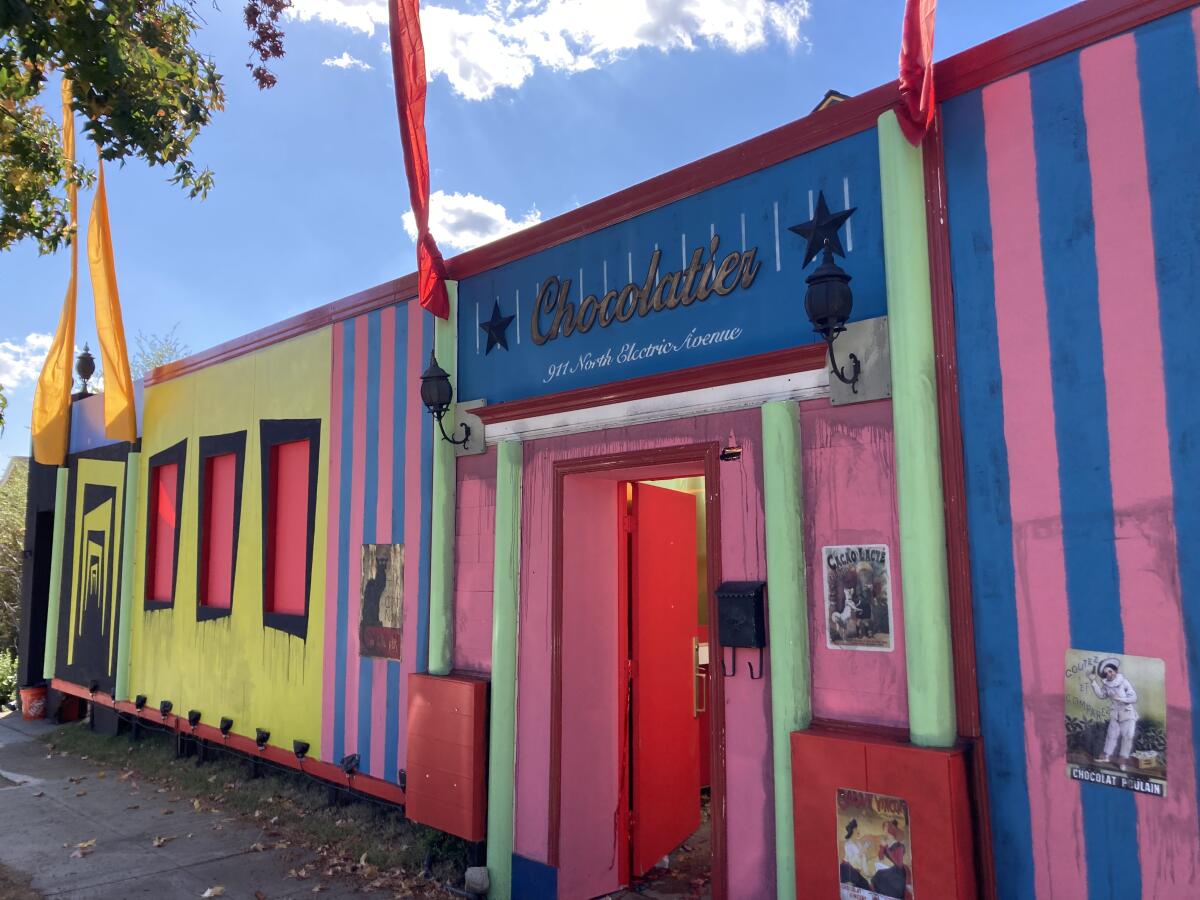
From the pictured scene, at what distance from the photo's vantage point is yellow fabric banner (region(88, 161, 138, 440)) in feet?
32.8

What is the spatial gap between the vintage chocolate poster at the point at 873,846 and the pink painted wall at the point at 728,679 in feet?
1.68

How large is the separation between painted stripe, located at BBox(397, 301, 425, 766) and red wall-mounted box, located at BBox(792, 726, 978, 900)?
343cm

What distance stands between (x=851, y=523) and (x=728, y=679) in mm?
1111

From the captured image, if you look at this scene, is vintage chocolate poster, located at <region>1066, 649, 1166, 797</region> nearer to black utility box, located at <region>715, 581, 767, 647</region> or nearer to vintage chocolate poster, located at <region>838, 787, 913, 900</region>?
vintage chocolate poster, located at <region>838, 787, 913, 900</region>

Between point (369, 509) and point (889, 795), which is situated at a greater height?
point (369, 509)

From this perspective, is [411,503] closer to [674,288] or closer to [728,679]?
[674,288]

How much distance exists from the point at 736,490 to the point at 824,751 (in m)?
1.41

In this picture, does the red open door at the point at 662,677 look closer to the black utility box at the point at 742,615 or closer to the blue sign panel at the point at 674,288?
the blue sign panel at the point at 674,288

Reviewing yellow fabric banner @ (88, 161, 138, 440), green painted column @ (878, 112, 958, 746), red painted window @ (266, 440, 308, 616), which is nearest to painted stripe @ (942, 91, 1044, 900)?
green painted column @ (878, 112, 958, 746)

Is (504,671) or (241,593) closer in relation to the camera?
(504,671)

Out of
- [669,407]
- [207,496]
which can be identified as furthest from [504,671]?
[207,496]

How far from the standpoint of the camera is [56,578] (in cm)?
1194

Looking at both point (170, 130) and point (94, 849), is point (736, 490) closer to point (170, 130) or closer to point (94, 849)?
point (170, 130)

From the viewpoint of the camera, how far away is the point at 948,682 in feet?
12.6
